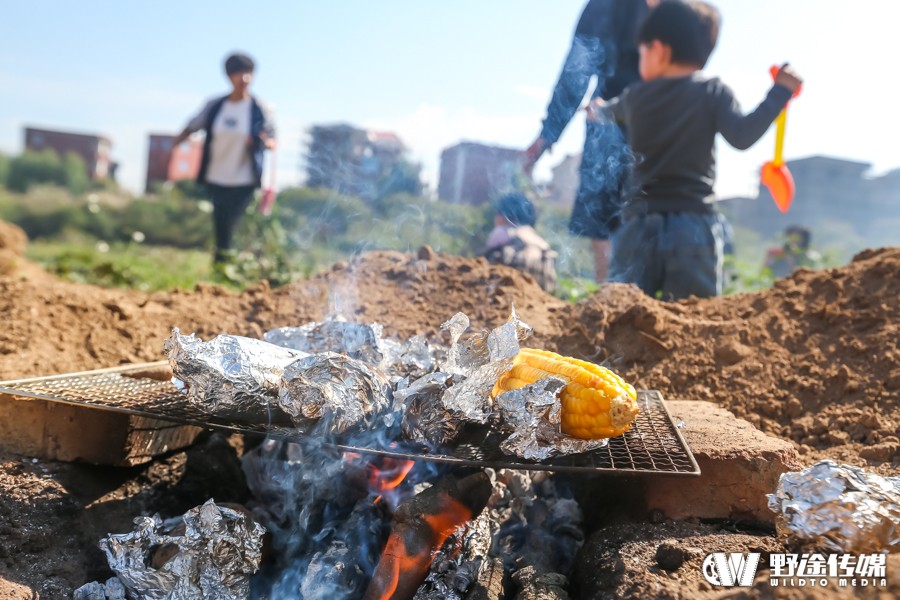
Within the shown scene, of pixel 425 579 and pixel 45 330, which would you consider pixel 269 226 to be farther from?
pixel 425 579

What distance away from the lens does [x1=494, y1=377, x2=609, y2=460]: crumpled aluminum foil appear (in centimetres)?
199

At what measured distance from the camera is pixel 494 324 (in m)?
3.63

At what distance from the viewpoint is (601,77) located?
5340 mm

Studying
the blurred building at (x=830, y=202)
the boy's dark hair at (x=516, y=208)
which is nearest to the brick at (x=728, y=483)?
the boy's dark hair at (x=516, y=208)

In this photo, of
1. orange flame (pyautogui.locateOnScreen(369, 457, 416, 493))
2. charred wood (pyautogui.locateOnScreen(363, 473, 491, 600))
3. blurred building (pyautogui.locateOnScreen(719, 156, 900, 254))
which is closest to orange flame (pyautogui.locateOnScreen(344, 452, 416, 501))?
orange flame (pyautogui.locateOnScreen(369, 457, 416, 493))

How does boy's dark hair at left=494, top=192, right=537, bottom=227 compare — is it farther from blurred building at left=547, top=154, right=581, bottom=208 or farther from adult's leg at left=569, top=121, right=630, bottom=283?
adult's leg at left=569, top=121, right=630, bottom=283

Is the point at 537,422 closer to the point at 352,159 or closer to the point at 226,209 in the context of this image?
the point at 226,209

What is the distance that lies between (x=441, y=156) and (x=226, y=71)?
2304 millimetres

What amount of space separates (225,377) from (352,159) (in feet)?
22.7

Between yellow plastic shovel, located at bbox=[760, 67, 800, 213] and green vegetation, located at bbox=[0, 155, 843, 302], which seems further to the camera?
green vegetation, located at bbox=[0, 155, 843, 302]

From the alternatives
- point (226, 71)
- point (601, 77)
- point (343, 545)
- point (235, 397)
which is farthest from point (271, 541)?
point (226, 71)

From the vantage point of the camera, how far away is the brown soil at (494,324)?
2402 mm

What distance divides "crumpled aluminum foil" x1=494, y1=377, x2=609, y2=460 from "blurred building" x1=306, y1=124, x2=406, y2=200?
376cm

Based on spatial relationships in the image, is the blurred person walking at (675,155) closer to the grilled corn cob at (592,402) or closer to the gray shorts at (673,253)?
the gray shorts at (673,253)
